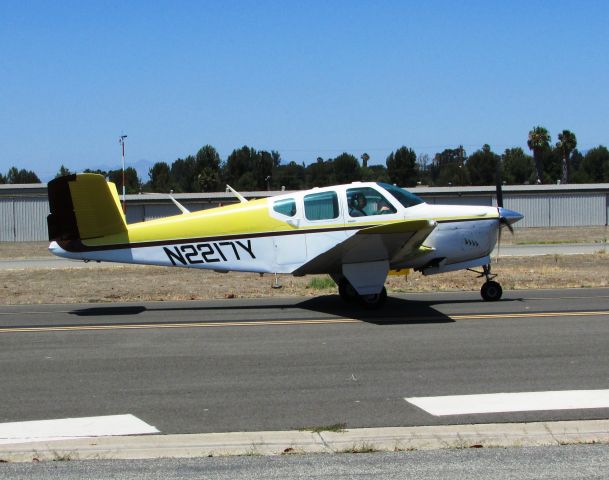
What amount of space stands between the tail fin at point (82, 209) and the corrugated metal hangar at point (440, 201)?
33.1 meters

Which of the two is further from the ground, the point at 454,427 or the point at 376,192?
the point at 376,192

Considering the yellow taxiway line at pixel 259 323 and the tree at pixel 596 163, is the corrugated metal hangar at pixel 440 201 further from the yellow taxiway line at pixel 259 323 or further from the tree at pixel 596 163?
the tree at pixel 596 163

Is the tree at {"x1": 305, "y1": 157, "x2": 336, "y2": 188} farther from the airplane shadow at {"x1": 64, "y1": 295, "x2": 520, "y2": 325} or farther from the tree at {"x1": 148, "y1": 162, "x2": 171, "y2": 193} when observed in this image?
the airplane shadow at {"x1": 64, "y1": 295, "x2": 520, "y2": 325}

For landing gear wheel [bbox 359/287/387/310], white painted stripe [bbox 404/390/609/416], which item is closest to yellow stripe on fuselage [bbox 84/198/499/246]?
landing gear wheel [bbox 359/287/387/310]

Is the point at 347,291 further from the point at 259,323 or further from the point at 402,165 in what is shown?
the point at 402,165

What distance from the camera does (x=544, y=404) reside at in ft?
23.9

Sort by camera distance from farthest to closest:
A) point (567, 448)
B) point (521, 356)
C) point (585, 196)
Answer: point (585, 196)
point (521, 356)
point (567, 448)

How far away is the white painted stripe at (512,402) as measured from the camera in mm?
7137

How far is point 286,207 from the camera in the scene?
563 inches

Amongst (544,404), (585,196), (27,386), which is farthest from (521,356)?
(585,196)

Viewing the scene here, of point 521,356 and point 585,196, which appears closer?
point 521,356

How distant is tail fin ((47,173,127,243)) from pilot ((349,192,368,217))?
4.28 meters

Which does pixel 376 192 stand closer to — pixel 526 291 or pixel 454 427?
pixel 526 291

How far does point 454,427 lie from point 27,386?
15.6ft
